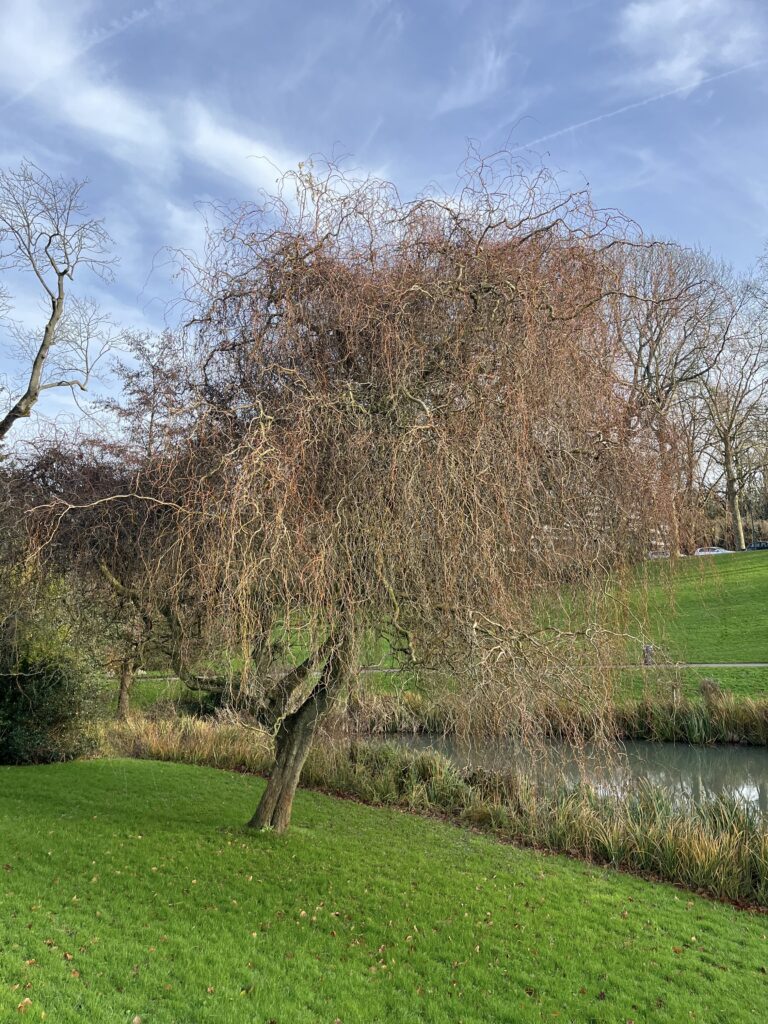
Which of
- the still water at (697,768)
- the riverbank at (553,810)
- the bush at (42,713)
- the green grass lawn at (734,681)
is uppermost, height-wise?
the bush at (42,713)

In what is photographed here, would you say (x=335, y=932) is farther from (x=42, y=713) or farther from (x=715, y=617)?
(x=715, y=617)

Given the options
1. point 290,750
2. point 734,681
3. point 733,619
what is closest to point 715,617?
point 734,681

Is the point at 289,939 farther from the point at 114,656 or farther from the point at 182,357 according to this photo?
the point at 182,357

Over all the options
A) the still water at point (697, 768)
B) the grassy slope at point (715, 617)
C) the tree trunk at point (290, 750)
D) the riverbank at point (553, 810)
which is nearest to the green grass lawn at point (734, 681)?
the grassy slope at point (715, 617)

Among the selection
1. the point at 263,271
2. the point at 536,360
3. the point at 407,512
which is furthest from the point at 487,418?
the point at 263,271

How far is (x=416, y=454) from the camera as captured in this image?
4258 millimetres

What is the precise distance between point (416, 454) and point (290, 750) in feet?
13.9

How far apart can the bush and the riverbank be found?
122cm

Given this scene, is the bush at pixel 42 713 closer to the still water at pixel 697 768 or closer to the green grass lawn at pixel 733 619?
the still water at pixel 697 768

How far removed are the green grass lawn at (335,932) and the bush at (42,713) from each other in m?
3.52

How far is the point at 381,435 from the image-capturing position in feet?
14.6

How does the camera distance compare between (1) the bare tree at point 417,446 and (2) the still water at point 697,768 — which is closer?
(1) the bare tree at point 417,446

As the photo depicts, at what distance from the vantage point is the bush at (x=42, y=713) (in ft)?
37.4

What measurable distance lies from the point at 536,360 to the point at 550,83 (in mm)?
2689
